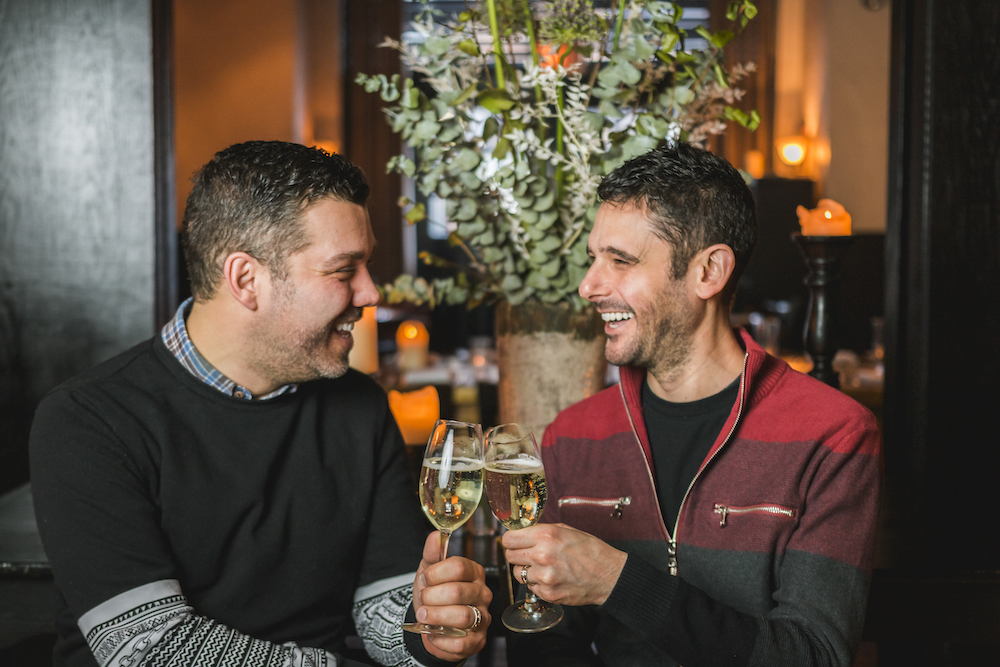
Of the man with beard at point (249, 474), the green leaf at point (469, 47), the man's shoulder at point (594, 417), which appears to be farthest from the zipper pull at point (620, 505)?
the green leaf at point (469, 47)

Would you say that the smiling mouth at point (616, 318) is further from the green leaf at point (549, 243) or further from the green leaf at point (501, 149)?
the green leaf at point (501, 149)

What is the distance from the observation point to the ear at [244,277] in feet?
4.29

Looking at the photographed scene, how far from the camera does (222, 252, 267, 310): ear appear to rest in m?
1.31

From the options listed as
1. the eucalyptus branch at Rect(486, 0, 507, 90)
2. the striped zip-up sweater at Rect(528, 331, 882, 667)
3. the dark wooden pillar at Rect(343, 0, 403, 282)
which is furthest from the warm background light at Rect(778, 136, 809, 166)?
the striped zip-up sweater at Rect(528, 331, 882, 667)

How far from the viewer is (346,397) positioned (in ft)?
4.86

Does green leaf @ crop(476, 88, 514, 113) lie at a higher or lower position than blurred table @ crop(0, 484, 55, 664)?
higher

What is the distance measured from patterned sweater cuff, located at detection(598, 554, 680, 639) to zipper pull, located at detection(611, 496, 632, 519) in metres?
0.28

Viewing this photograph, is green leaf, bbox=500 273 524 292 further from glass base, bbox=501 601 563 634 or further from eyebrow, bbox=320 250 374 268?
glass base, bbox=501 601 563 634

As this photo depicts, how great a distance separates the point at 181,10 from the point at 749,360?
19.6ft

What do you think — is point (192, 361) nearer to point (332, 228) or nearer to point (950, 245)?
point (332, 228)

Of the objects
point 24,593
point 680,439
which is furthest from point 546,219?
point 24,593

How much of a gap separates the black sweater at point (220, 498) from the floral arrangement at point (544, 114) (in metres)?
0.45

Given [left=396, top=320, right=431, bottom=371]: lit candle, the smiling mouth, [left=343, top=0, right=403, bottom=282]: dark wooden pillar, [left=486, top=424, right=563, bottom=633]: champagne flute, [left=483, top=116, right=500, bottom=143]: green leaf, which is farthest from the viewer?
[left=343, top=0, right=403, bottom=282]: dark wooden pillar

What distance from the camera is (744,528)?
127 centimetres
